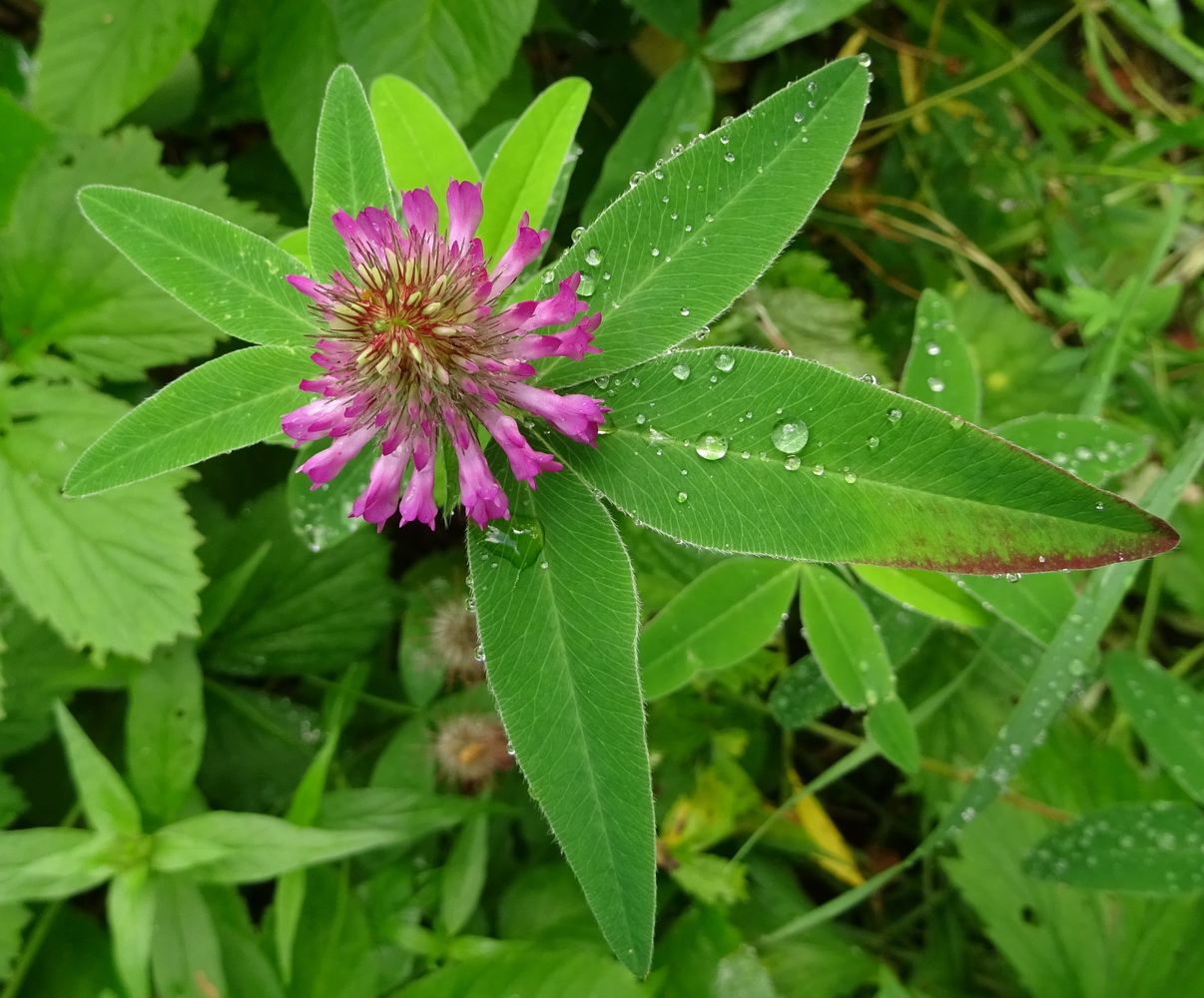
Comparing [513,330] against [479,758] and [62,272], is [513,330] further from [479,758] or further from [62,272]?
[62,272]

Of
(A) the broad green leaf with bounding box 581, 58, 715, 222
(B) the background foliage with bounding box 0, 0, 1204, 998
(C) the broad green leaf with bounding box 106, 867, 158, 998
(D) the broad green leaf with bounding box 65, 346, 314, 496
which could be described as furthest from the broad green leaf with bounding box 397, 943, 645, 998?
(A) the broad green leaf with bounding box 581, 58, 715, 222

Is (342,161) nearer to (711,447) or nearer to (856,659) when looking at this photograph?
(711,447)

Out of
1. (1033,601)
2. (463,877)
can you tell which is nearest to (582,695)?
(1033,601)

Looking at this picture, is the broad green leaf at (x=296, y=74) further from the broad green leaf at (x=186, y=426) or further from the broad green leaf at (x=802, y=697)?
the broad green leaf at (x=802, y=697)

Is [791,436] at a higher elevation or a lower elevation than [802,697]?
higher

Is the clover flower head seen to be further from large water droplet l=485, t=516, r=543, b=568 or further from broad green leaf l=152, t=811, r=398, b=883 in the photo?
broad green leaf l=152, t=811, r=398, b=883

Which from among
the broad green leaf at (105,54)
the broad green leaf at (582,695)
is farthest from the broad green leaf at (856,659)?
the broad green leaf at (105,54)

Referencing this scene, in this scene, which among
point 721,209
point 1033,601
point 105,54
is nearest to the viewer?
point 721,209

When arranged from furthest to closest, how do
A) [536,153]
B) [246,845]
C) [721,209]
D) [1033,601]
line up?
1. [246,845]
2. [1033,601]
3. [536,153]
4. [721,209]

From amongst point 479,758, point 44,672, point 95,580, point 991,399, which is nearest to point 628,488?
point 479,758
